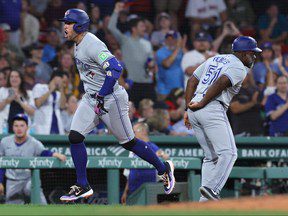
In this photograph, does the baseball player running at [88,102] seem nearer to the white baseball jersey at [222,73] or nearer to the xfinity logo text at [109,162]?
the white baseball jersey at [222,73]

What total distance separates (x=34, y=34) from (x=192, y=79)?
517 centimetres

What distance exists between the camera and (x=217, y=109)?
8.11 metres

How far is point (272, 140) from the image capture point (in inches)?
444

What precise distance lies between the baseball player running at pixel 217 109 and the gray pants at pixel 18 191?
8.29 ft

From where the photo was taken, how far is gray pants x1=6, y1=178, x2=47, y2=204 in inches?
387

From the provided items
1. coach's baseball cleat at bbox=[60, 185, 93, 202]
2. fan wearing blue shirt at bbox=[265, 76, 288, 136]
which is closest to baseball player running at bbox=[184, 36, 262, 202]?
coach's baseball cleat at bbox=[60, 185, 93, 202]

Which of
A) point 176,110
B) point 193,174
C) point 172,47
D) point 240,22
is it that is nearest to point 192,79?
point 193,174

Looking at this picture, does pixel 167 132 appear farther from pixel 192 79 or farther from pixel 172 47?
pixel 192 79

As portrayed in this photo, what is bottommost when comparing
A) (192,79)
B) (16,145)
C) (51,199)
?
(51,199)

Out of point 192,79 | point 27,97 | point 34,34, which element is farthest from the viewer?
point 34,34

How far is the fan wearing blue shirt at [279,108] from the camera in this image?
11914 mm

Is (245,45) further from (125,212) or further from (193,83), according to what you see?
(125,212)

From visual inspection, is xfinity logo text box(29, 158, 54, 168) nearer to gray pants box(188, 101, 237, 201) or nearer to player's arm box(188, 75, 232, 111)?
gray pants box(188, 101, 237, 201)

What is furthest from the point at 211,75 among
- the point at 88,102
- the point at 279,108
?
the point at 279,108
